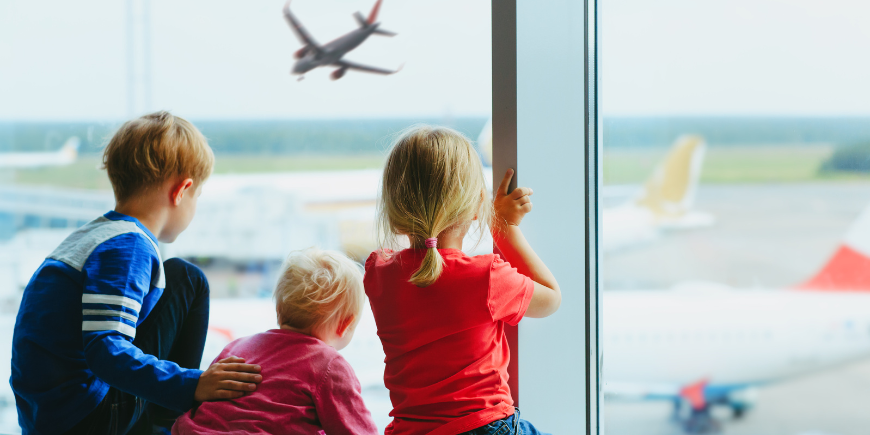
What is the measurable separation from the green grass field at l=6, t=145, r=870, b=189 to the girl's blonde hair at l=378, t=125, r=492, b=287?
5 centimetres

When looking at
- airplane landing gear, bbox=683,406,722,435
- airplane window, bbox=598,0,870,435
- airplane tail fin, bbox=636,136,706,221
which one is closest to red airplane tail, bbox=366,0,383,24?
airplane window, bbox=598,0,870,435

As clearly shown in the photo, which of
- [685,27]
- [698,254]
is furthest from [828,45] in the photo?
[698,254]

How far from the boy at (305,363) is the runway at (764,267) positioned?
501 centimetres

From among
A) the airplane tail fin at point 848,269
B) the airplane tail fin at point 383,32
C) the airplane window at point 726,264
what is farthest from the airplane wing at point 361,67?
the airplane tail fin at point 848,269

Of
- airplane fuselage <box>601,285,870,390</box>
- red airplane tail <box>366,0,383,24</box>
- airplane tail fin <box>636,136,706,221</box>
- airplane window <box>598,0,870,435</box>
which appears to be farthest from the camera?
airplane tail fin <box>636,136,706,221</box>

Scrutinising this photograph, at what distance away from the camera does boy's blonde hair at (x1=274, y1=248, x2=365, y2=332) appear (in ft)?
2.11

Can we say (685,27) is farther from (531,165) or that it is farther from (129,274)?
(129,274)

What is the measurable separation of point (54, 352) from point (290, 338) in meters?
0.26

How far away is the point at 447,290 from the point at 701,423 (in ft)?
22.2

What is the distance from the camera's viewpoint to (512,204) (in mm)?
624

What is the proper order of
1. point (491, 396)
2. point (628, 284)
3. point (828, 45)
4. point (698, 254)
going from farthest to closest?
1. point (698, 254)
2. point (628, 284)
3. point (828, 45)
4. point (491, 396)

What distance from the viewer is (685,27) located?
4227 millimetres

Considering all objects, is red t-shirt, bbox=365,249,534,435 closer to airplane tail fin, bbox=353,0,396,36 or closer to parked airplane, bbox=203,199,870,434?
airplane tail fin, bbox=353,0,396,36

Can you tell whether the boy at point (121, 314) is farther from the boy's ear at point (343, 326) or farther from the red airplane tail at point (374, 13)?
the red airplane tail at point (374, 13)
